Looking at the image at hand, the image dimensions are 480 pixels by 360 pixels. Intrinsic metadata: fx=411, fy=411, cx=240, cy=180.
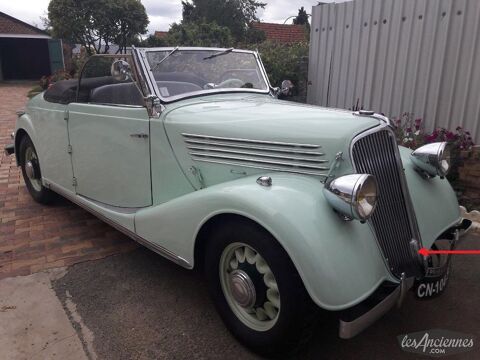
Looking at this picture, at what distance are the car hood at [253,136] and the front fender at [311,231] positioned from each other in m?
0.16

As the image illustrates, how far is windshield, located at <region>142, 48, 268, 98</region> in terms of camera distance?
3107mm

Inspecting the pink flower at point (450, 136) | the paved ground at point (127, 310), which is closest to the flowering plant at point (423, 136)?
the pink flower at point (450, 136)

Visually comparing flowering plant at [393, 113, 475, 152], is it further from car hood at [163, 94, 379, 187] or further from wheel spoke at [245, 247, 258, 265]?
wheel spoke at [245, 247, 258, 265]

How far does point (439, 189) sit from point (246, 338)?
164 cm

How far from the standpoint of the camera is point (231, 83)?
11.4 feet

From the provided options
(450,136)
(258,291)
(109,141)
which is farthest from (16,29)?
(258,291)

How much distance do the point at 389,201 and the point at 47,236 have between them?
3091 millimetres

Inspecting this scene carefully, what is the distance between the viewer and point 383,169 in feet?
7.77

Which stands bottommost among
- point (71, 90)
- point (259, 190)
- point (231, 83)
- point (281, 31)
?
point (259, 190)

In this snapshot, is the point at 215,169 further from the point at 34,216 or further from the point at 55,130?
the point at 34,216

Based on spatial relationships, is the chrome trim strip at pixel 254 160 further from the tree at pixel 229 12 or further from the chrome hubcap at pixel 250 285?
the tree at pixel 229 12

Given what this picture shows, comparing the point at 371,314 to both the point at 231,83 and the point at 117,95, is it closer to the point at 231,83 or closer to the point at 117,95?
the point at 231,83

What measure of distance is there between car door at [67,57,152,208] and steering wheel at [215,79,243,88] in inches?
28.0

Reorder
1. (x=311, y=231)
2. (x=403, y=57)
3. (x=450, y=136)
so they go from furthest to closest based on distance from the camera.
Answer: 1. (x=403, y=57)
2. (x=450, y=136)
3. (x=311, y=231)
